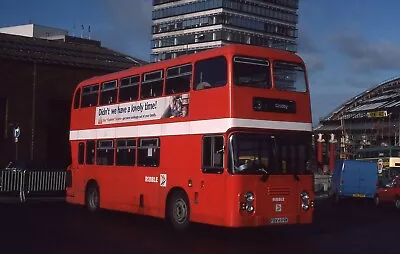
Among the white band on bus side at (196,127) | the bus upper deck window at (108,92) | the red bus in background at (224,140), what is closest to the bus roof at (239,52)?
the red bus in background at (224,140)

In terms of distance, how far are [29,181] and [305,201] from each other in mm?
15436

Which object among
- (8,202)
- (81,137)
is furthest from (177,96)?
(8,202)

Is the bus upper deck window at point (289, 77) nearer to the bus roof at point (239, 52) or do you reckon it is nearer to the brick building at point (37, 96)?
the bus roof at point (239, 52)

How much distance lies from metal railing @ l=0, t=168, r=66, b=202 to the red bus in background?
9.73 metres

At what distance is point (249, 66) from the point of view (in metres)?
14.0

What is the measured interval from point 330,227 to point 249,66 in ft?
20.5

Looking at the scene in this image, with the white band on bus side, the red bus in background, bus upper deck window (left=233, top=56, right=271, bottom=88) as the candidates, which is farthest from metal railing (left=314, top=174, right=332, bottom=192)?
bus upper deck window (left=233, top=56, right=271, bottom=88)

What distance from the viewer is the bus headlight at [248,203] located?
13359mm

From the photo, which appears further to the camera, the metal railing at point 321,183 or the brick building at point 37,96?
the metal railing at point 321,183

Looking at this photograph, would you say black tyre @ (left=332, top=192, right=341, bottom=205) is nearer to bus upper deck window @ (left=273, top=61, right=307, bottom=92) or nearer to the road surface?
the road surface

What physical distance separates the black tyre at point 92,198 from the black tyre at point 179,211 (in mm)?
4368

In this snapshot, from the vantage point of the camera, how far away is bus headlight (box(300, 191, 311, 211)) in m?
14.3

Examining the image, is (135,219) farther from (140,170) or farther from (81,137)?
(81,137)

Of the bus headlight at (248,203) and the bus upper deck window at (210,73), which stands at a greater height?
the bus upper deck window at (210,73)
